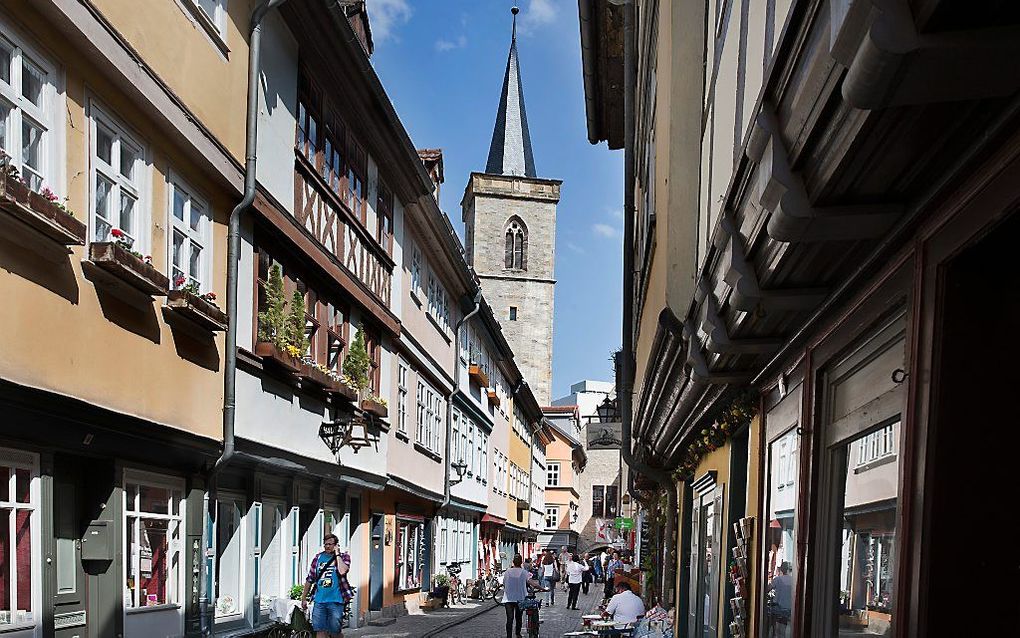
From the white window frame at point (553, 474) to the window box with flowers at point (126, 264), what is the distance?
65.9 meters

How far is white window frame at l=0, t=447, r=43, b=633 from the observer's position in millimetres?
7789

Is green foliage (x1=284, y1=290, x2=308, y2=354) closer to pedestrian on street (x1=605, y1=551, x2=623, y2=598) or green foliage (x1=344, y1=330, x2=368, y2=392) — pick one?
green foliage (x1=344, y1=330, x2=368, y2=392)

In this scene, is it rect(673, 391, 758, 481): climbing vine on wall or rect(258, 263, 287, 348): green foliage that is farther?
rect(258, 263, 287, 348): green foliage

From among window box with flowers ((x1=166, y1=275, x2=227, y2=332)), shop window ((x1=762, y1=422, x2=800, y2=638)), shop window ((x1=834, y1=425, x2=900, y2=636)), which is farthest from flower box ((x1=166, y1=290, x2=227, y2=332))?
shop window ((x1=834, y1=425, x2=900, y2=636))

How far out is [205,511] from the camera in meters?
11.6

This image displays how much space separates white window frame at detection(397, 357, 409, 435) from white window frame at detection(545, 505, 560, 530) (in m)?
53.2

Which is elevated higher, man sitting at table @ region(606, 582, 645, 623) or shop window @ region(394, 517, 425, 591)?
man sitting at table @ region(606, 582, 645, 623)

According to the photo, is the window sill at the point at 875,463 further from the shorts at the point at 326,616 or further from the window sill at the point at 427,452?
the window sill at the point at 427,452

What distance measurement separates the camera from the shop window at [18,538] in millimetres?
7719

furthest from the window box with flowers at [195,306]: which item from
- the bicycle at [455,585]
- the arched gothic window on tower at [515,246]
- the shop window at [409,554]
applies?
the arched gothic window on tower at [515,246]

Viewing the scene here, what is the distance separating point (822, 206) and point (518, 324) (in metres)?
69.3

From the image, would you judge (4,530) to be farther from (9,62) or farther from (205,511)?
(205,511)

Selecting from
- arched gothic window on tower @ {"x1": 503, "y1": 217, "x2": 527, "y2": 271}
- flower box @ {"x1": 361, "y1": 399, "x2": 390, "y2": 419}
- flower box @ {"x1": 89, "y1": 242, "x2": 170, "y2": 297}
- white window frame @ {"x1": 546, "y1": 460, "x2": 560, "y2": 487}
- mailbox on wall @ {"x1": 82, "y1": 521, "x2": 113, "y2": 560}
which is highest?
arched gothic window on tower @ {"x1": 503, "y1": 217, "x2": 527, "y2": 271}

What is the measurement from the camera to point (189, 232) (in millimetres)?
11023
